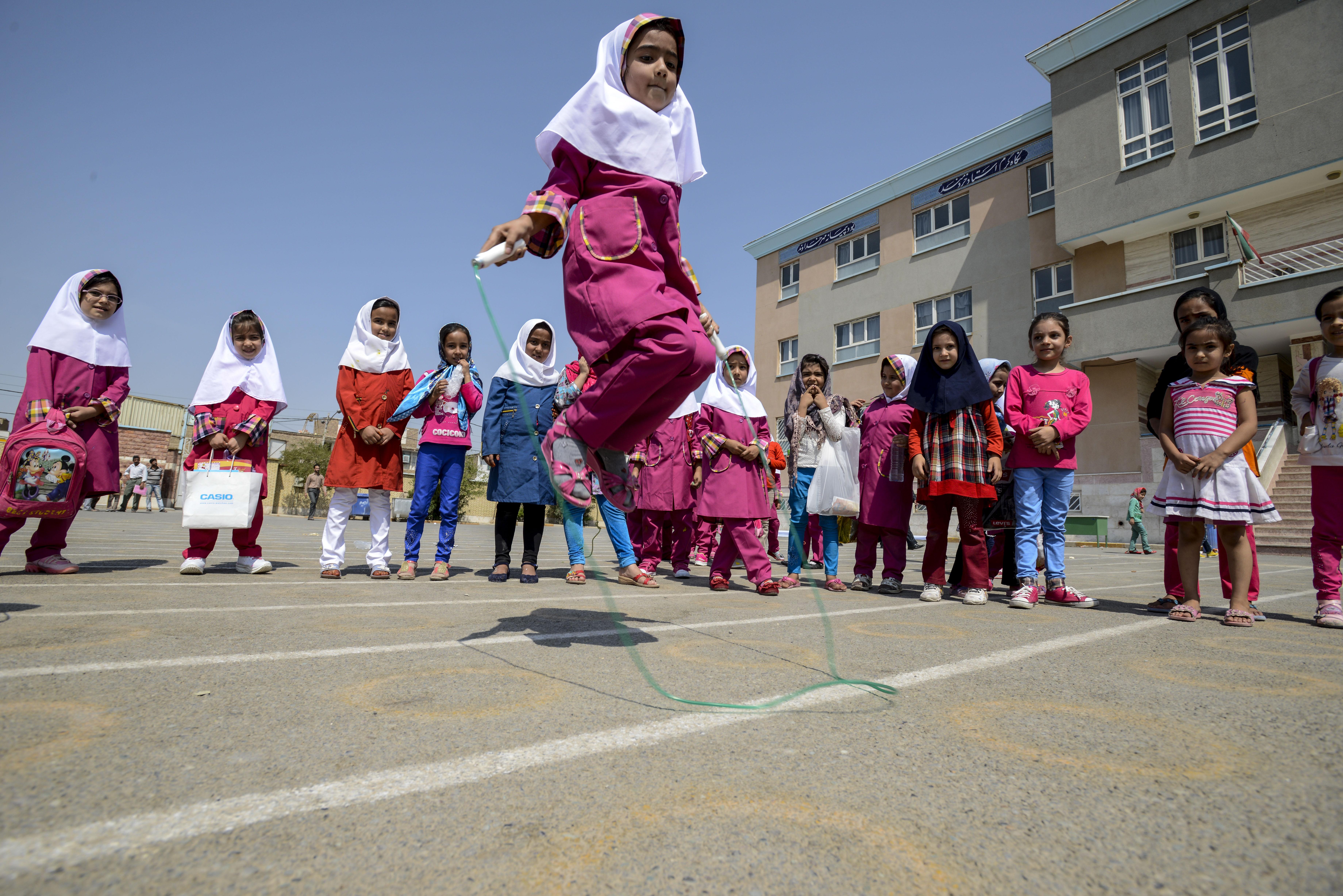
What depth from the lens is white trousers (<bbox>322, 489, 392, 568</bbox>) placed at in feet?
17.8

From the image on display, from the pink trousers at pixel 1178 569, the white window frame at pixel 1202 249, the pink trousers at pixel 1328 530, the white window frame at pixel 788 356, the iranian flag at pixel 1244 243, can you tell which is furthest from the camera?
the white window frame at pixel 788 356

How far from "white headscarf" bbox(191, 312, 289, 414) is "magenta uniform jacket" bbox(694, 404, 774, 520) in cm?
338

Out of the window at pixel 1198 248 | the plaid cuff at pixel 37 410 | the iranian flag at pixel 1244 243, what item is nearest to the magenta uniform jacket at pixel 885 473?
the plaid cuff at pixel 37 410

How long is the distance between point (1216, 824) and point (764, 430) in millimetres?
5079

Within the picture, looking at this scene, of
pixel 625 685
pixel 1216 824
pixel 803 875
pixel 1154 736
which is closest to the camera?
pixel 803 875

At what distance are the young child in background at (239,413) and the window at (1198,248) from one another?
69.0 ft

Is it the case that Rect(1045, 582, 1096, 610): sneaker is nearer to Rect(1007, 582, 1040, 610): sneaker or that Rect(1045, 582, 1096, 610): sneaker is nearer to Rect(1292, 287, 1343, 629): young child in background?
Rect(1007, 582, 1040, 610): sneaker

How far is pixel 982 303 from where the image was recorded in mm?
23078

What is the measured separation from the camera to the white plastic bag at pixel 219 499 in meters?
4.97

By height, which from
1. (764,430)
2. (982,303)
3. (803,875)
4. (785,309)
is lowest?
(803,875)

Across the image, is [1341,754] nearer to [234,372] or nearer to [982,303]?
[234,372]

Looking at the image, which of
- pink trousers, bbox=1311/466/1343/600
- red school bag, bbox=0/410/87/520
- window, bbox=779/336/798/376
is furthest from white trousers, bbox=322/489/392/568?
window, bbox=779/336/798/376

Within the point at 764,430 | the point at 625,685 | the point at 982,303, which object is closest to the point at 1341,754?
the point at 625,685

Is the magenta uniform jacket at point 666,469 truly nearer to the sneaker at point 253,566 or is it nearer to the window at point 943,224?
the sneaker at point 253,566
